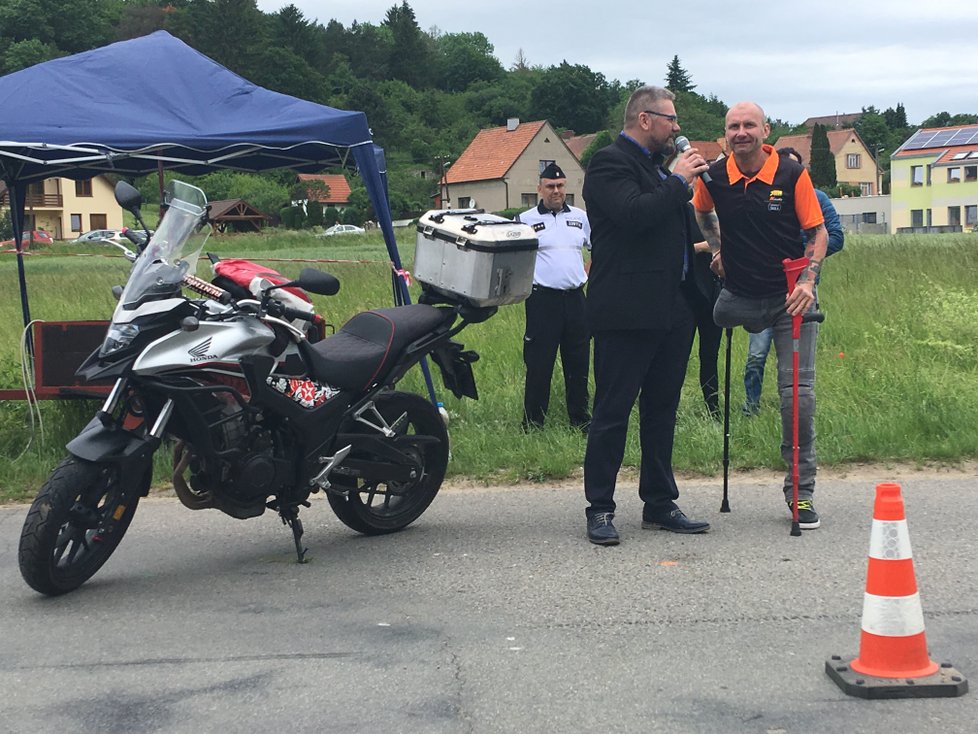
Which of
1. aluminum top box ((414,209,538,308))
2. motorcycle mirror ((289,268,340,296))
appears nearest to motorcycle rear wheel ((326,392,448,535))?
aluminum top box ((414,209,538,308))

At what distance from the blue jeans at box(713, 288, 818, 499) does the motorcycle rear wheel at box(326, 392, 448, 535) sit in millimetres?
1663

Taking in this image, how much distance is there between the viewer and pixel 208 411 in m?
5.10

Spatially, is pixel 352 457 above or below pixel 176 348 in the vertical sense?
below

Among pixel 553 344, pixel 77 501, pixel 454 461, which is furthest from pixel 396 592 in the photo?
pixel 553 344

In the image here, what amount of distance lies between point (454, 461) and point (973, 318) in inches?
219

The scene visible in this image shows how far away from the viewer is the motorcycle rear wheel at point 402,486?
5887 millimetres

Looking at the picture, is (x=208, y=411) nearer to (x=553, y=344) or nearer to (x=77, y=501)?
(x=77, y=501)

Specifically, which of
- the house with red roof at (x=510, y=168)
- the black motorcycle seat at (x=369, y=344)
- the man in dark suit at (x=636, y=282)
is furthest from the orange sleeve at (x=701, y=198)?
the house with red roof at (x=510, y=168)

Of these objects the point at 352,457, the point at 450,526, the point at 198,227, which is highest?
the point at 198,227

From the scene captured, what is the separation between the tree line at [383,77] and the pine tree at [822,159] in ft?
25.4

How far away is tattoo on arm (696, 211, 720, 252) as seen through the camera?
626cm

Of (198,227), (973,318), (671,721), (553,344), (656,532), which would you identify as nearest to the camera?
(671,721)

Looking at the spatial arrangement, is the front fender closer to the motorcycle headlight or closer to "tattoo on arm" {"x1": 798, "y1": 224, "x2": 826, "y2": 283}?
the motorcycle headlight

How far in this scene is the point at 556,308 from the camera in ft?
27.7
